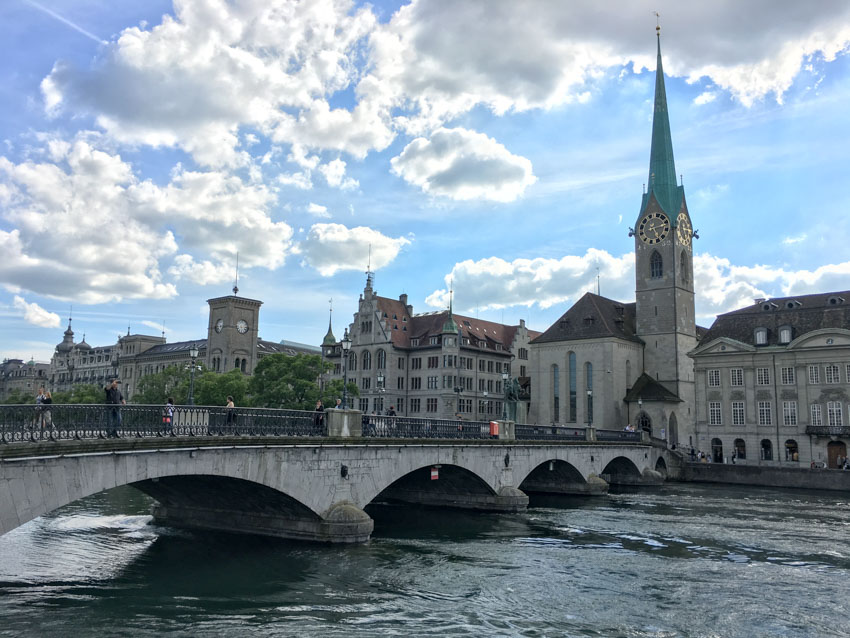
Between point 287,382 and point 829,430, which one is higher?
point 287,382

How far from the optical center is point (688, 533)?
34.9 metres

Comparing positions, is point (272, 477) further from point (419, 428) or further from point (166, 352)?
point (166, 352)

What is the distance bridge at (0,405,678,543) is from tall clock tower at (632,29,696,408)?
136 feet

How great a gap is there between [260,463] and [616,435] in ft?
148

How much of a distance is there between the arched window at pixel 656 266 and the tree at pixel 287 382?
41.1 meters

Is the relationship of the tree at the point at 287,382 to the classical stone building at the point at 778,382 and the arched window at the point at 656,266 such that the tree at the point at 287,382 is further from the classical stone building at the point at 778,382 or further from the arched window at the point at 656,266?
the arched window at the point at 656,266

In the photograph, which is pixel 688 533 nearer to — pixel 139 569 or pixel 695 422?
pixel 139 569

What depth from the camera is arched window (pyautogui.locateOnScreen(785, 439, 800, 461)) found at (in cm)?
7069

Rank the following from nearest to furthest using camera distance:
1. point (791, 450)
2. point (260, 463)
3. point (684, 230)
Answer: point (260, 463) → point (791, 450) → point (684, 230)

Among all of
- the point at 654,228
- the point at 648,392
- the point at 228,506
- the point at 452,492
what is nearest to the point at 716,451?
the point at 648,392

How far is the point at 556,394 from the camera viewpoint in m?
87.8

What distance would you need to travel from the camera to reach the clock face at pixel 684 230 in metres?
90.5

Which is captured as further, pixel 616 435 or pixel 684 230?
pixel 684 230

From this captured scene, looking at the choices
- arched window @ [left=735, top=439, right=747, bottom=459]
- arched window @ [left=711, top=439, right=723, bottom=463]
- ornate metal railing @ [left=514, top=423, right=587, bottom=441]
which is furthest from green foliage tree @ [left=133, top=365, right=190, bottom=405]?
arched window @ [left=735, top=439, right=747, bottom=459]
